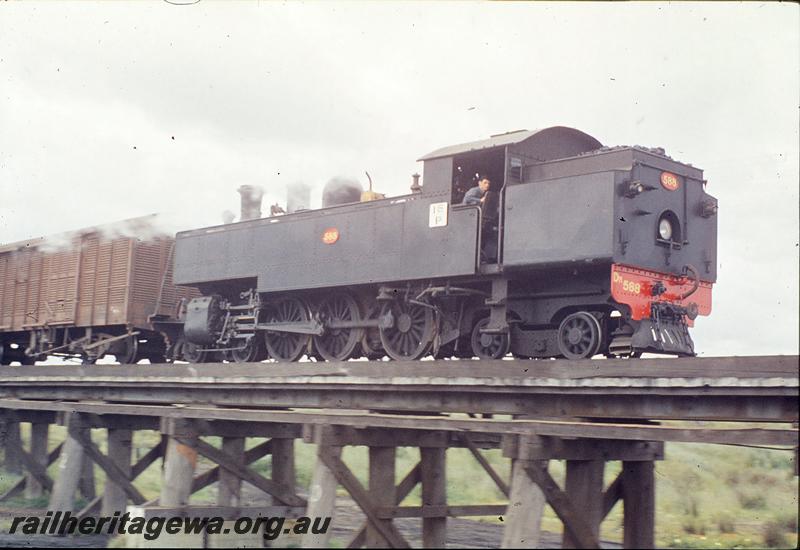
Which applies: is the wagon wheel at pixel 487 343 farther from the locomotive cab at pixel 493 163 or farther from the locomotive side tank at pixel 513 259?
the locomotive cab at pixel 493 163

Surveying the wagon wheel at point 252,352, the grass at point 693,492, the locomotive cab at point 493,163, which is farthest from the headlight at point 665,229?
the wagon wheel at point 252,352

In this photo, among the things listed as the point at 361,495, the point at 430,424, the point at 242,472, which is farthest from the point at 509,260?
the point at 242,472

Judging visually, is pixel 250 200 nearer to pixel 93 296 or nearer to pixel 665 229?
pixel 93 296

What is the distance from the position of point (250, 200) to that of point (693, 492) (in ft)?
49.2

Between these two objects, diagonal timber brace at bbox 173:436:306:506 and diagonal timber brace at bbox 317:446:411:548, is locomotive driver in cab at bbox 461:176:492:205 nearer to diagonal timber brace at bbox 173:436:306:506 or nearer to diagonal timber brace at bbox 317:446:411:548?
diagonal timber brace at bbox 317:446:411:548

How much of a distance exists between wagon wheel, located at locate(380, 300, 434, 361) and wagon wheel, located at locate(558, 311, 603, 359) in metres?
2.12

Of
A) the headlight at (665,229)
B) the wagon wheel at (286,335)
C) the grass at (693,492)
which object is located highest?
the headlight at (665,229)

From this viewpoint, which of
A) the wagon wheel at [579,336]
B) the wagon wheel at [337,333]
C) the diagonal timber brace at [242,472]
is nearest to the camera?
the wagon wheel at [579,336]

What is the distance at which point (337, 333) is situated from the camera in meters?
14.0

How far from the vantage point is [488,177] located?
12.3 meters

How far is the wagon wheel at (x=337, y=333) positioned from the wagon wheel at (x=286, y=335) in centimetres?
39

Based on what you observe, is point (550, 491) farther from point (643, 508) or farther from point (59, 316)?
point (59, 316)

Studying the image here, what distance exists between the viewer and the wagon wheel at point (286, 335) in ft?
47.4

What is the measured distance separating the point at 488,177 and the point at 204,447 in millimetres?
5404
